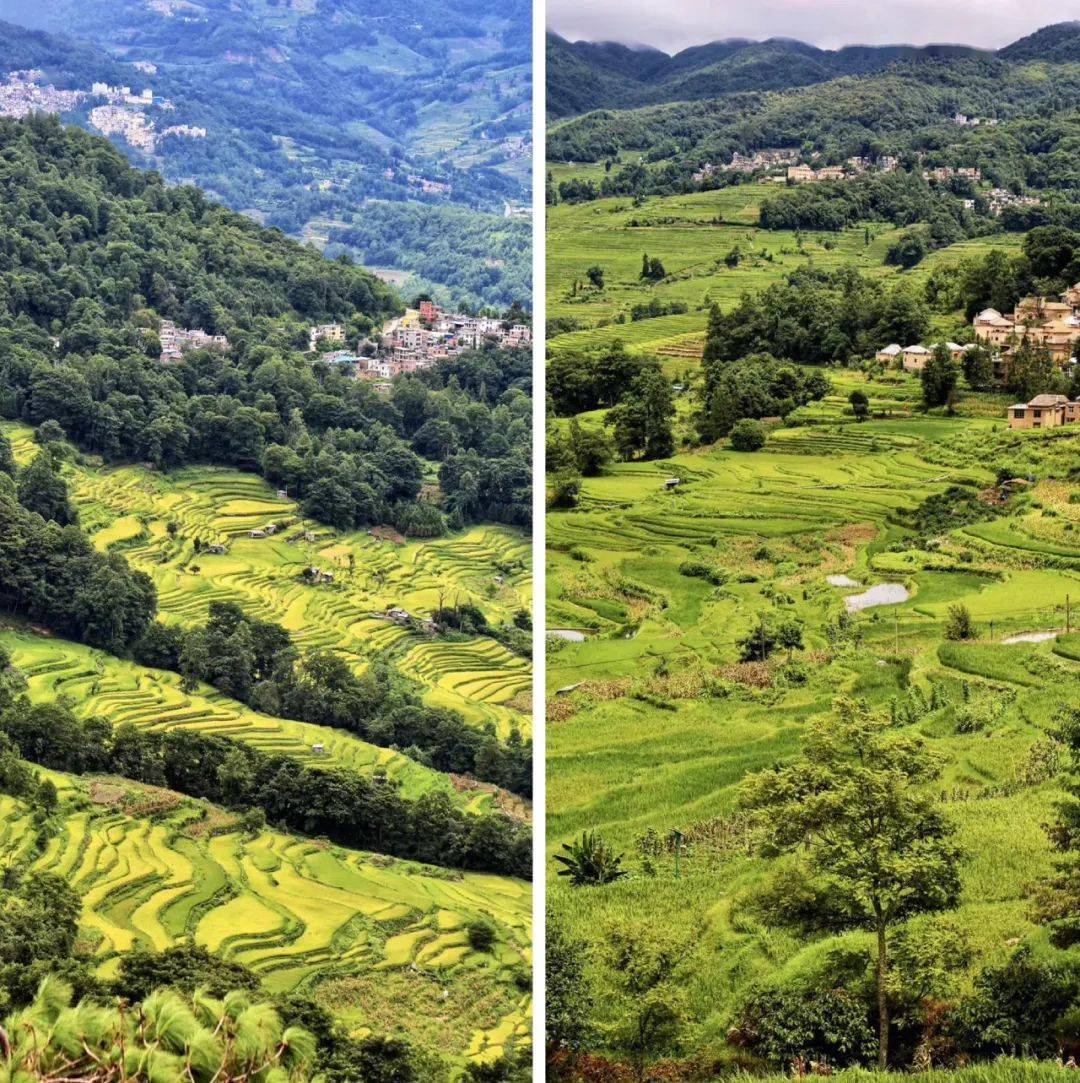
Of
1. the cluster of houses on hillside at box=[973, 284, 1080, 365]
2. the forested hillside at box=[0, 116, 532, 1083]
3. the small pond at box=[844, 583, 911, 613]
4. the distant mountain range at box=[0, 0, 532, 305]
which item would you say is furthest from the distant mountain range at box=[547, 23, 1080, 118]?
the small pond at box=[844, 583, 911, 613]

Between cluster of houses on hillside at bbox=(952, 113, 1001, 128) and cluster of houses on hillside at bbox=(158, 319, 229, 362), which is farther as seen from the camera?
cluster of houses on hillside at bbox=(158, 319, 229, 362)

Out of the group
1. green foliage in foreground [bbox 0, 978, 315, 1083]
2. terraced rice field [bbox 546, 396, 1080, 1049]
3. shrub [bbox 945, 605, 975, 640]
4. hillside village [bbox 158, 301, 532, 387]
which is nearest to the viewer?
green foliage in foreground [bbox 0, 978, 315, 1083]

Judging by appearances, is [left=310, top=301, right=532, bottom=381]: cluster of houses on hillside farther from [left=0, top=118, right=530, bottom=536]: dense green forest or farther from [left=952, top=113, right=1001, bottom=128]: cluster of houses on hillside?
[left=952, top=113, right=1001, bottom=128]: cluster of houses on hillside

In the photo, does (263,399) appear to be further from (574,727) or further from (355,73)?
(574,727)

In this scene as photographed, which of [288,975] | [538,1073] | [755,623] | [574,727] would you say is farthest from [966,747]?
[288,975]

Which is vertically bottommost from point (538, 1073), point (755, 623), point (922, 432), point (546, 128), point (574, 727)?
point (538, 1073)

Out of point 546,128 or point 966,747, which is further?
point 546,128

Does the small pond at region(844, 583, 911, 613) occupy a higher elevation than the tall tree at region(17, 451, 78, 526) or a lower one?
lower
